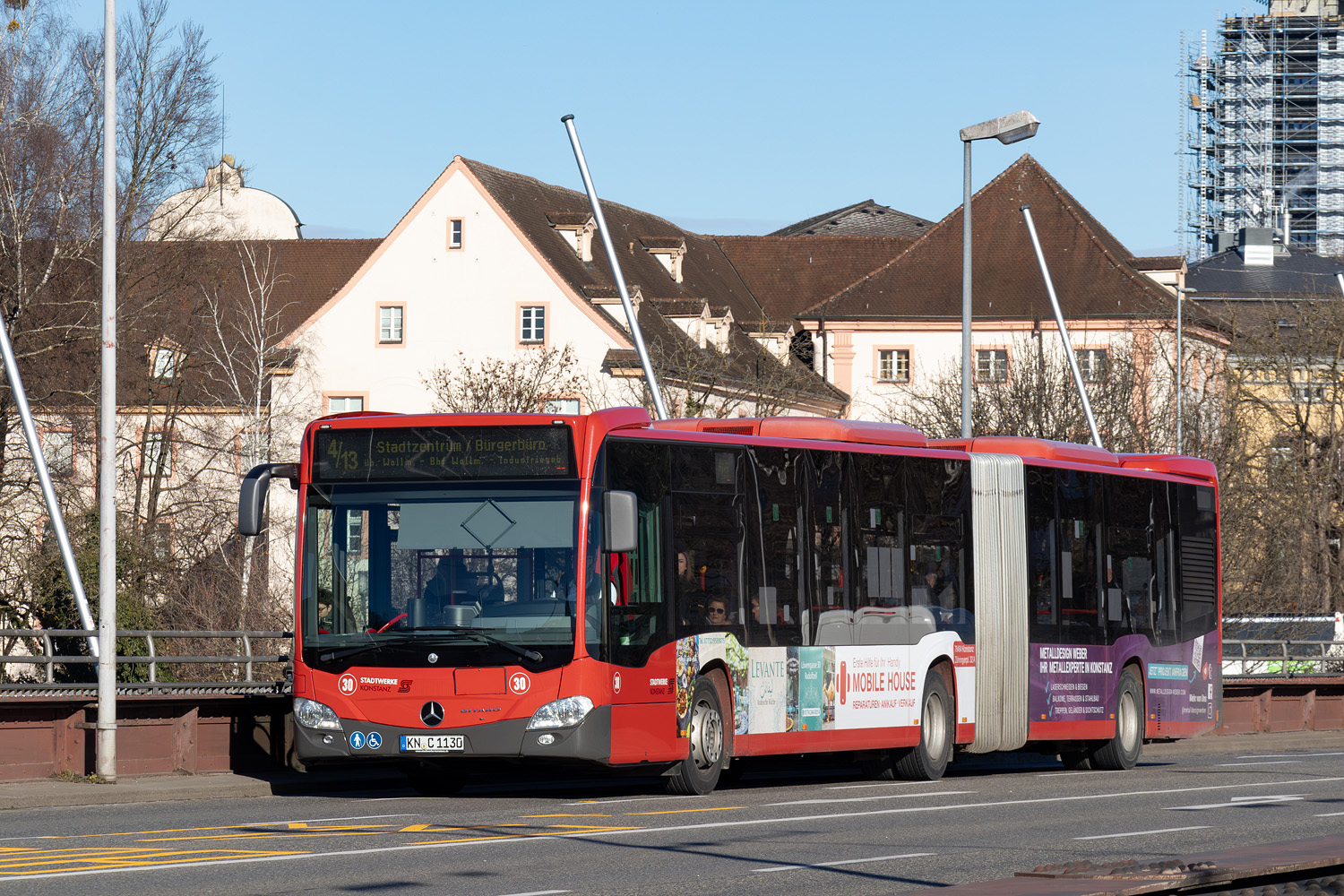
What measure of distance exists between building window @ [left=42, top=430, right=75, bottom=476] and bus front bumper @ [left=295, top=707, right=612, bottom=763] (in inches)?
1106

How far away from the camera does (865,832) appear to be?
14141 mm

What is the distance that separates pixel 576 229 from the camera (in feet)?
220

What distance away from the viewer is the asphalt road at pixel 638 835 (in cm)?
1095

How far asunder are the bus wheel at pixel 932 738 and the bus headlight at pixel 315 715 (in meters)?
6.49

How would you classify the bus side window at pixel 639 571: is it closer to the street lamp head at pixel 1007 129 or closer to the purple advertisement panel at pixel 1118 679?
the purple advertisement panel at pixel 1118 679

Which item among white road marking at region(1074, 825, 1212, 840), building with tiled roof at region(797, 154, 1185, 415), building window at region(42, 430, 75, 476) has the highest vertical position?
building with tiled roof at region(797, 154, 1185, 415)

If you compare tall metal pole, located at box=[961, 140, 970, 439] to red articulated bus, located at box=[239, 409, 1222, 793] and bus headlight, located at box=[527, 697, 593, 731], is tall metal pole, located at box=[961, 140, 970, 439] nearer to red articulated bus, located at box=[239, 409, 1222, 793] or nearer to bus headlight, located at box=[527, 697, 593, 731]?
red articulated bus, located at box=[239, 409, 1222, 793]

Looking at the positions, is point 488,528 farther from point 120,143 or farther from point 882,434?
point 120,143

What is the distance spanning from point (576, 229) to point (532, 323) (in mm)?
4564

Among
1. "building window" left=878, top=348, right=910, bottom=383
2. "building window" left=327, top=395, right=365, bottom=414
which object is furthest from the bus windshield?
"building window" left=878, top=348, right=910, bottom=383

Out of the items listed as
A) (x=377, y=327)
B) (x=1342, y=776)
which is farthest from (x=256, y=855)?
(x=377, y=327)

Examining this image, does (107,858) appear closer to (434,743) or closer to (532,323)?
(434,743)

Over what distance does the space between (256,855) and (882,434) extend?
985 cm

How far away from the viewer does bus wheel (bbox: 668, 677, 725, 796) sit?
17156 millimetres
